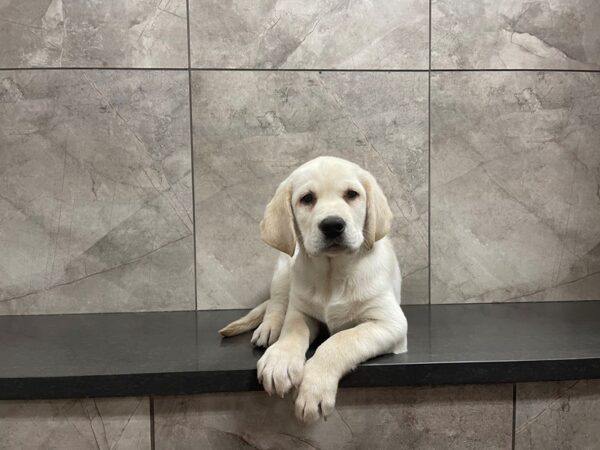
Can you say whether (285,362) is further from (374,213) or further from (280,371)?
(374,213)

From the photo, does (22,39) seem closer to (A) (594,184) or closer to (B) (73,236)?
(B) (73,236)

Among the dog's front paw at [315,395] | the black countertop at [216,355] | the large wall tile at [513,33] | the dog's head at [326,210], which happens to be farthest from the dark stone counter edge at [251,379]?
the large wall tile at [513,33]

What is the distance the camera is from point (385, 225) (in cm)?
156

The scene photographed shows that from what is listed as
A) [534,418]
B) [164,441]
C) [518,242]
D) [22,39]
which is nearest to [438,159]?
[518,242]

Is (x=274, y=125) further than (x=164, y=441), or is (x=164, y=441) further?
(x=274, y=125)

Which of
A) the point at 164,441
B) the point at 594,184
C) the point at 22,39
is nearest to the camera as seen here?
the point at 164,441

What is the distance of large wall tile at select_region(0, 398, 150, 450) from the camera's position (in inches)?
57.5

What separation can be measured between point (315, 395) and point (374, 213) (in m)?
0.54

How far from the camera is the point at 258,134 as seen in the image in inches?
83.6

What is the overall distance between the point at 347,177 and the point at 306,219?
0.17 metres

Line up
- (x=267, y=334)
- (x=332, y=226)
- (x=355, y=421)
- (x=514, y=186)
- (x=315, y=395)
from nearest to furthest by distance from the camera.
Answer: (x=315, y=395) < (x=332, y=226) < (x=355, y=421) < (x=267, y=334) < (x=514, y=186)

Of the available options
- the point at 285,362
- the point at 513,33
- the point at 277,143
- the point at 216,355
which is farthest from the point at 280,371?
the point at 513,33

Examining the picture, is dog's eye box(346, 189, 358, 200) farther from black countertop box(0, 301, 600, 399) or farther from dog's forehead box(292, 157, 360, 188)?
black countertop box(0, 301, 600, 399)

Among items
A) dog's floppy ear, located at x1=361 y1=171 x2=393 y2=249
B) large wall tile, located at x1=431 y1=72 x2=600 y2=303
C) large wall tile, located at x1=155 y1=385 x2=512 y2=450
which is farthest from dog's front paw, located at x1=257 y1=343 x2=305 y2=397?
large wall tile, located at x1=431 y1=72 x2=600 y2=303
